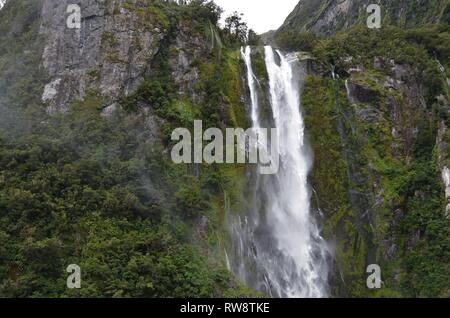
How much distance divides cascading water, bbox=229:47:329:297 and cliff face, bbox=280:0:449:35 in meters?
18.8

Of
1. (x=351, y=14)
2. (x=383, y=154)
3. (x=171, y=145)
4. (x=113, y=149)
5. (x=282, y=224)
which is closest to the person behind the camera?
(x=113, y=149)

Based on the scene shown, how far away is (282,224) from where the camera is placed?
1032 inches

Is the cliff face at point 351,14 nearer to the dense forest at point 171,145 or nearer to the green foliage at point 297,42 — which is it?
the green foliage at point 297,42

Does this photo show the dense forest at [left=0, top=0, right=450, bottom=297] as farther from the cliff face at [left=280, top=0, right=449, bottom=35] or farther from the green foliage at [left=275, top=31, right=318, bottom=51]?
the cliff face at [left=280, top=0, right=449, bottom=35]

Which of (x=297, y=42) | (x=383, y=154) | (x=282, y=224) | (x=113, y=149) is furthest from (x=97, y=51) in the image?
(x=383, y=154)

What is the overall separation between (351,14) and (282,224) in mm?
50340

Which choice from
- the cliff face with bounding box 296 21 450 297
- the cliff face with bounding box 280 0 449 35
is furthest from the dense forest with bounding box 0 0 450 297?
the cliff face with bounding box 280 0 449 35

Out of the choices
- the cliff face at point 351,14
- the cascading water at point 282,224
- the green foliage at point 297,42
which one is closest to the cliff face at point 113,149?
the cascading water at point 282,224

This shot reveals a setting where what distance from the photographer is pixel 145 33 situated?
30172mm

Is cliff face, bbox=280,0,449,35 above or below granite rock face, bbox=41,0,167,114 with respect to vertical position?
above

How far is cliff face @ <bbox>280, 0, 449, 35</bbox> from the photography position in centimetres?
5197

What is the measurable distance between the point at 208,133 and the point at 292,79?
7782mm

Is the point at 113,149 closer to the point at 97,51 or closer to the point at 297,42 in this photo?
the point at 97,51

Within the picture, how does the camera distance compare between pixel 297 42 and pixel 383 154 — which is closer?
pixel 383 154
